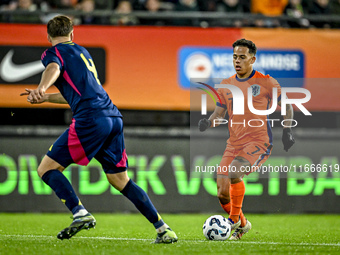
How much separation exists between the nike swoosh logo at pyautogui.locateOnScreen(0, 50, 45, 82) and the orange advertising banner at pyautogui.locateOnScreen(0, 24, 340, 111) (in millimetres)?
479

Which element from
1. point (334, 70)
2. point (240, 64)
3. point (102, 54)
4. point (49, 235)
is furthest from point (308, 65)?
point (49, 235)

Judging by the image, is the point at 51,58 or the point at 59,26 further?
the point at 59,26

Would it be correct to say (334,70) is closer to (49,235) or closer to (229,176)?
(229,176)

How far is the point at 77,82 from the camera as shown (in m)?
5.46

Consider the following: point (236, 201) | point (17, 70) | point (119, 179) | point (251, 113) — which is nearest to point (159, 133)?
point (17, 70)

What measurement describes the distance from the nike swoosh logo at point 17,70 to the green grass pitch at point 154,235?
2.28 m

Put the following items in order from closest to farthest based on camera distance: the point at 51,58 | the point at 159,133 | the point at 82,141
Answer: the point at 51,58
the point at 82,141
the point at 159,133

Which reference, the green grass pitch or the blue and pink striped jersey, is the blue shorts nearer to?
the blue and pink striped jersey

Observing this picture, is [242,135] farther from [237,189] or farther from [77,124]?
[77,124]

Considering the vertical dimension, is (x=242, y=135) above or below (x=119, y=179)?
above

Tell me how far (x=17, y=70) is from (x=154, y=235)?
474 centimetres

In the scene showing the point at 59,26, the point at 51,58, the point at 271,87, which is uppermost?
the point at 59,26

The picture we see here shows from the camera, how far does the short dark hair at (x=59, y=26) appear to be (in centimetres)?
554

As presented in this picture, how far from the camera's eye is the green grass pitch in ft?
17.6
